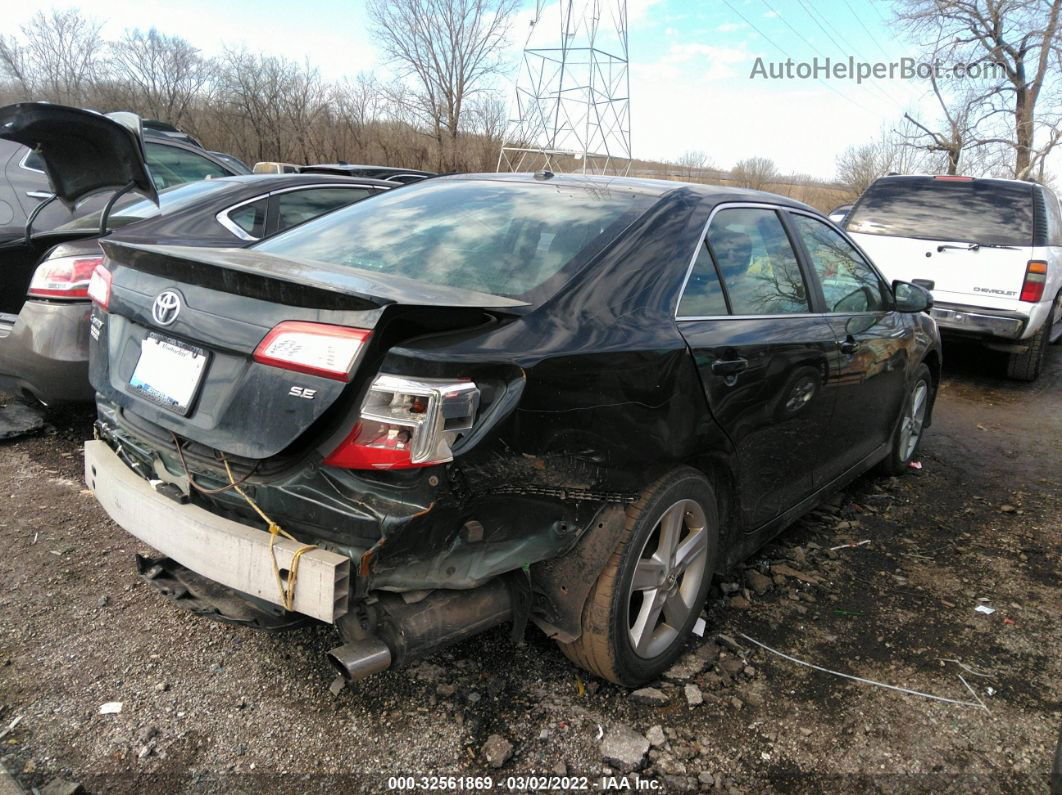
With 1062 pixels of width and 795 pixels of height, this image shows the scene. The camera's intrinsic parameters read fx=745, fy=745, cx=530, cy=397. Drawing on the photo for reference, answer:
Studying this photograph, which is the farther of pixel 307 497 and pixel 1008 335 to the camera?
pixel 1008 335

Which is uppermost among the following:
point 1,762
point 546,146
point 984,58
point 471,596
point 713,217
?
point 984,58

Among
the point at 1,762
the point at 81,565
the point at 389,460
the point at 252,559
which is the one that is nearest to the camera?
the point at 389,460

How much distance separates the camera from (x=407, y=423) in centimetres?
175

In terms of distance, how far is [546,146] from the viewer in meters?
25.9

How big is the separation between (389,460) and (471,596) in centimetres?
53

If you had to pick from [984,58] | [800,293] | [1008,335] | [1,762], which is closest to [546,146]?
[984,58]

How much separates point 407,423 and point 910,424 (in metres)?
3.88

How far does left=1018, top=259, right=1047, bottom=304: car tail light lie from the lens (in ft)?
21.6

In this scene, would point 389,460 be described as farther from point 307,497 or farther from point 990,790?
point 990,790

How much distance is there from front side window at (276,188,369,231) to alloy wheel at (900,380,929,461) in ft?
12.2

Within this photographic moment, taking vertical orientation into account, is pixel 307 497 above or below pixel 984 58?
below

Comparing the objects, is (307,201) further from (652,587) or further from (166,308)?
(652,587)

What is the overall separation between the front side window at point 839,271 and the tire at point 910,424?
0.81 m

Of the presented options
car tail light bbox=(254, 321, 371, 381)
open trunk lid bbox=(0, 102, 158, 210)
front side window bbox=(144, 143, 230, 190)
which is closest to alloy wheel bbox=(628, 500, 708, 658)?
car tail light bbox=(254, 321, 371, 381)
